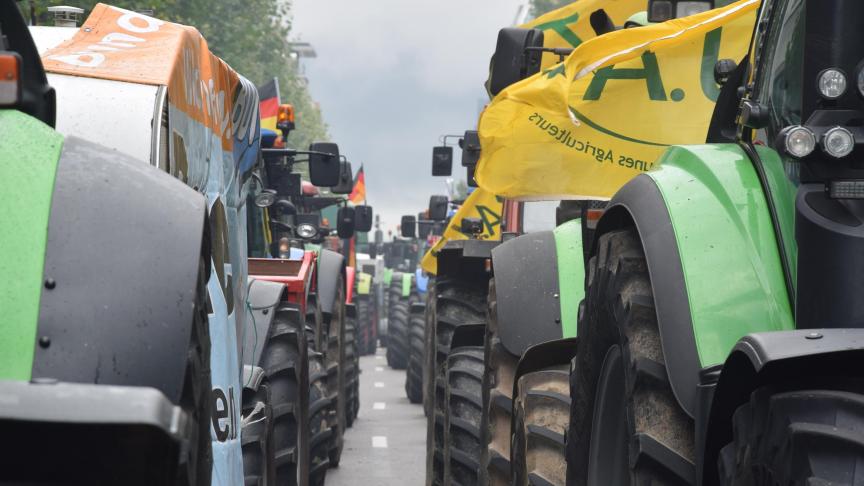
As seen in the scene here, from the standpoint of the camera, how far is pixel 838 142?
3.28 metres

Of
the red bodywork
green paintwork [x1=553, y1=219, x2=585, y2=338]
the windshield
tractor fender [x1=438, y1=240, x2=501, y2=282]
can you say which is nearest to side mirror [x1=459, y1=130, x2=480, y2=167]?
tractor fender [x1=438, y1=240, x2=501, y2=282]

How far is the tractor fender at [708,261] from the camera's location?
369 centimetres

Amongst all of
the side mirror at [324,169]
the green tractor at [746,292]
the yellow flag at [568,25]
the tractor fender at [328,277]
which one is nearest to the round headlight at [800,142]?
the green tractor at [746,292]

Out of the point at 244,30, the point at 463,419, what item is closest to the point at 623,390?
the point at 463,419

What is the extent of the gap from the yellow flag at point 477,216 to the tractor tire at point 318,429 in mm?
5091

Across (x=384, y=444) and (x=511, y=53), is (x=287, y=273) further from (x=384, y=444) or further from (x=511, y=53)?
(x=384, y=444)

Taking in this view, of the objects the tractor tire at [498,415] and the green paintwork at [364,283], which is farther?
the green paintwork at [364,283]

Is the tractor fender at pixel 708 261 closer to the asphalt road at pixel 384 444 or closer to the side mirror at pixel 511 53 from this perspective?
the side mirror at pixel 511 53

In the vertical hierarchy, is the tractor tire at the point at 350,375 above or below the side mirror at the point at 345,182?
below

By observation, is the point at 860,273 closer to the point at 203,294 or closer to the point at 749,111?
the point at 749,111

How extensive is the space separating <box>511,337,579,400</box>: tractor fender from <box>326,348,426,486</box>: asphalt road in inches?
273

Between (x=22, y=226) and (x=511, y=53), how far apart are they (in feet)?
14.3

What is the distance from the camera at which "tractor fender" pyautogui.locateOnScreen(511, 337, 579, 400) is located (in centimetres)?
648

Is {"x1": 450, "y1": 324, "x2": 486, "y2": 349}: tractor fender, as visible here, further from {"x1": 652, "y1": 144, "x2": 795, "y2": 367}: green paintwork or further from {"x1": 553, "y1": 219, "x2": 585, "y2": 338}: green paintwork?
{"x1": 652, "y1": 144, "x2": 795, "y2": 367}: green paintwork
